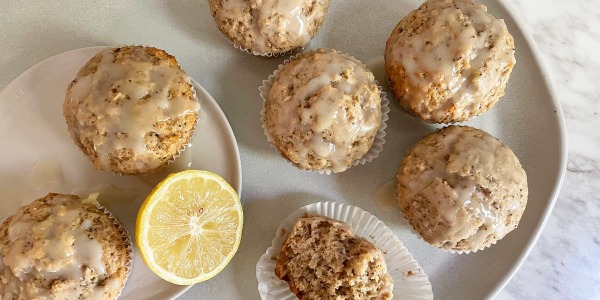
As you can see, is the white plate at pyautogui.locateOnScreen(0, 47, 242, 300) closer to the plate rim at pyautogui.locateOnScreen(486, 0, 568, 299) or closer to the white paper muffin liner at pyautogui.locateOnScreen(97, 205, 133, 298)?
the white paper muffin liner at pyautogui.locateOnScreen(97, 205, 133, 298)

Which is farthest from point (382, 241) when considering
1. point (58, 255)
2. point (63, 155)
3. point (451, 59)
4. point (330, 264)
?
point (63, 155)

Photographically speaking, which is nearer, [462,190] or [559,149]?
[462,190]

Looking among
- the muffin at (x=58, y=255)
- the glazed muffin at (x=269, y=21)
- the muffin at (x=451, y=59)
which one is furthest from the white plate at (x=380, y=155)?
the muffin at (x=58, y=255)

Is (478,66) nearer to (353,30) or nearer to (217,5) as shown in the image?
(353,30)

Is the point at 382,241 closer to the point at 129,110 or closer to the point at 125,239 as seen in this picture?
the point at 125,239

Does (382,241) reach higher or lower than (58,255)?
lower

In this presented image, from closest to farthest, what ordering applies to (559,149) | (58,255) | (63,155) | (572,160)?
1. (58,255)
2. (63,155)
3. (559,149)
4. (572,160)

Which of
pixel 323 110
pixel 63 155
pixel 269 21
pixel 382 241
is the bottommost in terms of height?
pixel 382 241

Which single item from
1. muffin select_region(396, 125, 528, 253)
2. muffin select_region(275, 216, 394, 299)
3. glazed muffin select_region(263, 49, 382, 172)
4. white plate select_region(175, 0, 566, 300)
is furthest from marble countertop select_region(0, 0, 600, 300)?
glazed muffin select_region(263, 49, 382, 172)
